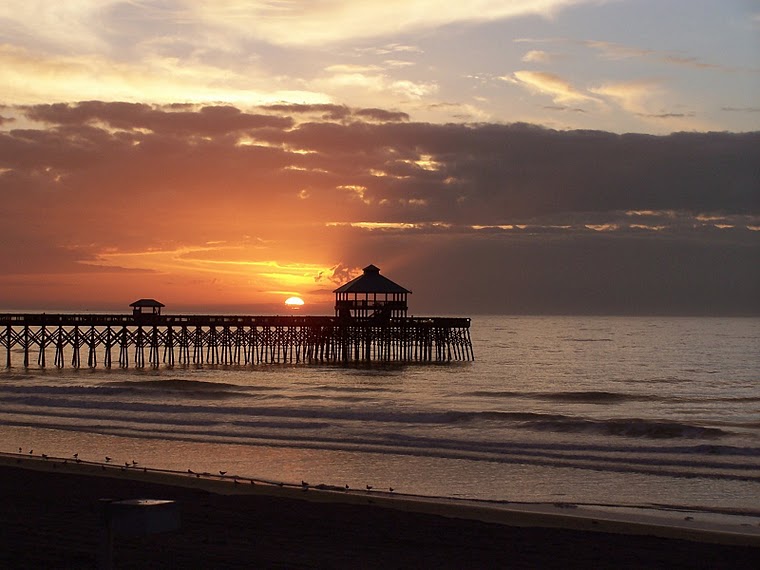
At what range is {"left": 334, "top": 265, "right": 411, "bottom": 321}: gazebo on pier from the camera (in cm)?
5216

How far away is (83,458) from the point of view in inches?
648

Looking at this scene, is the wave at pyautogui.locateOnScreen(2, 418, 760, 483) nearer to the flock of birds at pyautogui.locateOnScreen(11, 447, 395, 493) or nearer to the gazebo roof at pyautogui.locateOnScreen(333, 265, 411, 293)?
the flock of birds at pyautogui.locateOnScreen(11, 447, 395, 493)

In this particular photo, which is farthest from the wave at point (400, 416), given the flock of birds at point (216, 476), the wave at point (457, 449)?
the flock of birds at point (216, 476)

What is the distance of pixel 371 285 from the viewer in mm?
52500

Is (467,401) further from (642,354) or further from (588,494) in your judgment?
(642,354)

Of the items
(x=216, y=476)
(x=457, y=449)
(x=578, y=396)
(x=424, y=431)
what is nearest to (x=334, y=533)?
(x=216, y=476)

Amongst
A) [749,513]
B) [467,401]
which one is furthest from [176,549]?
[467,401]

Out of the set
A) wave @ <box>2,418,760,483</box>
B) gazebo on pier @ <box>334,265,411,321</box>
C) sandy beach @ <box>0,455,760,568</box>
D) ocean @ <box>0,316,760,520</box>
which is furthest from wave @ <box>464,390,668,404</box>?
sandy beach @ <box>0,455,760,568</box>

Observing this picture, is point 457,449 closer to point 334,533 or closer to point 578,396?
point 334,533

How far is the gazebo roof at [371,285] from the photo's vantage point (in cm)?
5225

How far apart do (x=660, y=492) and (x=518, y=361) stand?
48842 mm

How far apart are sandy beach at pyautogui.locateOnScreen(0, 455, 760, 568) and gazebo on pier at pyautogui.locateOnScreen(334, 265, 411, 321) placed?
39179mm

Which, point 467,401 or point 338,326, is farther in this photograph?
point 338,326

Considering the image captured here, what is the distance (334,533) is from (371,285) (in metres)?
42.9
